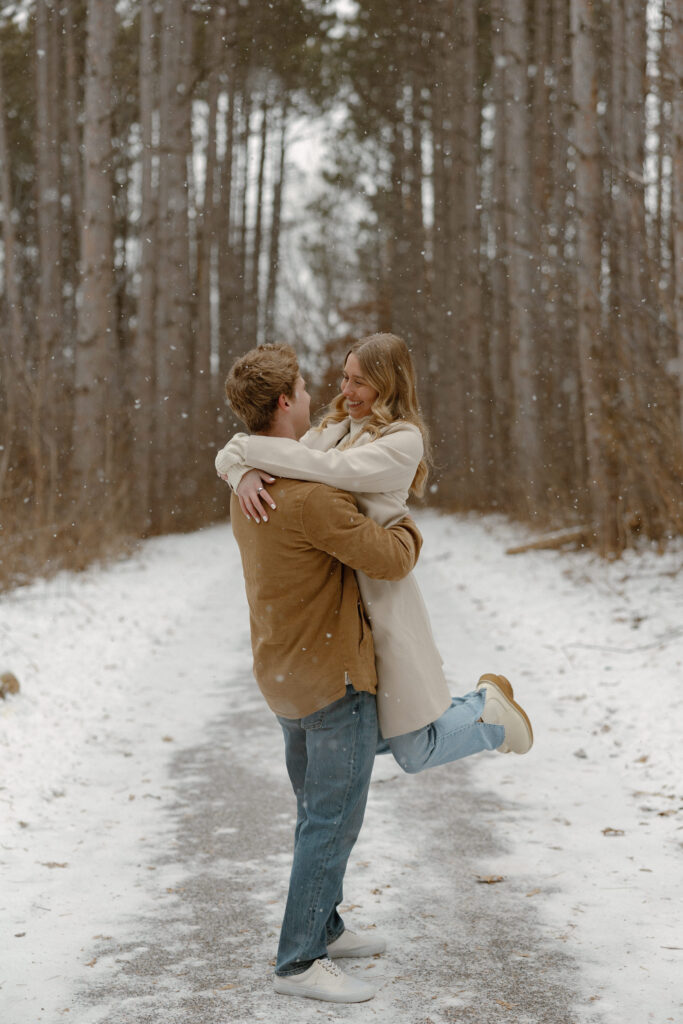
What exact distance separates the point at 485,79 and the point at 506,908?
2532 centimetres

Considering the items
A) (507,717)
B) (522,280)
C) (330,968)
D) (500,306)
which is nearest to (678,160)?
(507,717)

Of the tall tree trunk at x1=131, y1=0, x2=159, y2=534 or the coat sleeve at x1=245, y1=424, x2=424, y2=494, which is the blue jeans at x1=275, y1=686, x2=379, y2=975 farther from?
the tall tree trunk at x1=131, y1=0, x2=159, y2=534

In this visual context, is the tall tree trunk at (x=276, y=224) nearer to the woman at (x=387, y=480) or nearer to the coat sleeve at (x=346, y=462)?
the woman at (x=387, y=480)

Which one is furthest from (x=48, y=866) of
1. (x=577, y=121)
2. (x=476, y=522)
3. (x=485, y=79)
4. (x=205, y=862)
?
(x=485, y=79)

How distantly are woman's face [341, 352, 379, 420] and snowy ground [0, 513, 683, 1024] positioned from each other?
177 cm

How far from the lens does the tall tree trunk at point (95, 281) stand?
13.0 metres

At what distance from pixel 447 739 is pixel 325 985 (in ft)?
2.67

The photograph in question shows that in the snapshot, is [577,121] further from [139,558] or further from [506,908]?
[506,908]

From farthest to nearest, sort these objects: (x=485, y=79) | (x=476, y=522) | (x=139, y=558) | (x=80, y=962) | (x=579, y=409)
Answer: (x=485, y=79)
(x=476, y=522)
(x=579, y=409)
(x=139, y=558)
(x=80, y=962)

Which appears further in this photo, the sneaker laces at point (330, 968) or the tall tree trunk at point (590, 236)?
the tall tree trunk at point (590, 236)

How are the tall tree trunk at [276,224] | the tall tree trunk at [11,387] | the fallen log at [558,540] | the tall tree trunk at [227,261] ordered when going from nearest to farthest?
the tall tree trunk at [11,387] < the fallen log at [558,540] < the tall tree trunk at [227,261] < the tall tree trunk at [276,224]

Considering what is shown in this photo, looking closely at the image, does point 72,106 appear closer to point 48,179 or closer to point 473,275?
point 48,179

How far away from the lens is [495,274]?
21.3m

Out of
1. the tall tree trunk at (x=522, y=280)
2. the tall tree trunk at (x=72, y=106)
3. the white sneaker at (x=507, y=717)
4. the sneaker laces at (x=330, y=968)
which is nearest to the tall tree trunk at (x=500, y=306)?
the tall tree trunk at (x=522, y=280)
